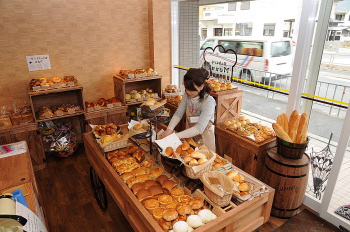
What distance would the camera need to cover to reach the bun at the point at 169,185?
1884 millimetres

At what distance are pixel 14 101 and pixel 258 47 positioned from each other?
26.3 ft

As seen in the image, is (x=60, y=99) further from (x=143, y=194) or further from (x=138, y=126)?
(x=143, y=194)

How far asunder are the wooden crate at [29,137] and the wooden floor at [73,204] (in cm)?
22

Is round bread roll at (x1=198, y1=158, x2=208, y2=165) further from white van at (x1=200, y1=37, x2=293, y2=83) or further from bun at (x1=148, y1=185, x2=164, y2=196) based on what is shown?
white van at (x1=200, y1=37, x2=293, y2=83)

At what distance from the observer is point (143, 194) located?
71.5 inches

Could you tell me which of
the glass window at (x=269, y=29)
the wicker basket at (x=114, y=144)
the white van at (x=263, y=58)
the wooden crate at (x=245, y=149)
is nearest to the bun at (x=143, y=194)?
the wicker basket at (x=114, y=144)

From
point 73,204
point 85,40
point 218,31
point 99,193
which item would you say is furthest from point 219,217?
point 218,31

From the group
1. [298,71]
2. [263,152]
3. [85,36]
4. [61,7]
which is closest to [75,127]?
[85,36]

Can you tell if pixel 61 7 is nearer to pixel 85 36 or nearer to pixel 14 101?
pixel 85 36

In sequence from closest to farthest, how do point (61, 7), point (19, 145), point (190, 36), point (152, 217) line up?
point (152, 217)
point (19, 145)
point (61, 7)
point (190, 36)

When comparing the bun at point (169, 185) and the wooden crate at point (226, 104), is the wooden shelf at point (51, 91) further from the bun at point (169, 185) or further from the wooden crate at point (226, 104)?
the bun at point (169, 185)

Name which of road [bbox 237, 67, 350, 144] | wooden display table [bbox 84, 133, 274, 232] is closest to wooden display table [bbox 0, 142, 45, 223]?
wooden display table [bbox 84, 133, 274, 232]

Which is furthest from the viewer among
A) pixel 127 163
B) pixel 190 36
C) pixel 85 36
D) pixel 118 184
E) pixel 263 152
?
pixel 190 36

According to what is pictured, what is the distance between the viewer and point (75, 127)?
Answer: 471 centimetres
